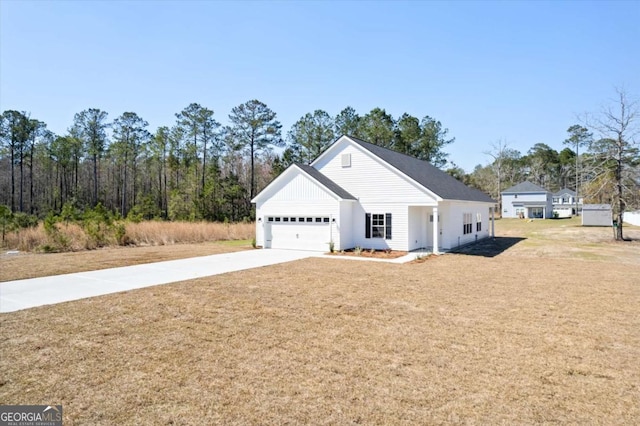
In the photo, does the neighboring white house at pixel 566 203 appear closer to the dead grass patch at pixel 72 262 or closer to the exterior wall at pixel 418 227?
the exterior wall at pixel 418 227

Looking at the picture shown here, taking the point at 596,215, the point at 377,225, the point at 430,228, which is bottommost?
the point at 430,228

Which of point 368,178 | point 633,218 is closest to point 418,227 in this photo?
point 368,178

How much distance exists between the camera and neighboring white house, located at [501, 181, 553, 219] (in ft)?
174

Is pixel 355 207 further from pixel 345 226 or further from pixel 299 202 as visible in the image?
pixel 299 202

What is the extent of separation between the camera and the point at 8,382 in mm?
4465

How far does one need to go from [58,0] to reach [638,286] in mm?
19671

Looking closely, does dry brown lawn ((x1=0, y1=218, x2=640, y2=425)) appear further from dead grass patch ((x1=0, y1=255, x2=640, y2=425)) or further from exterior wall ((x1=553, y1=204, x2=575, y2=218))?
exterior wall ((x1=553, y1=204, x2=575, y2=218))

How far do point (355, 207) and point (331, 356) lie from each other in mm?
14519

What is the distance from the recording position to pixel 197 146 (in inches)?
1721

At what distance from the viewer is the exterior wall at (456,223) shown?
64.1 feet

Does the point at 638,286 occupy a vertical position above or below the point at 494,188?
below

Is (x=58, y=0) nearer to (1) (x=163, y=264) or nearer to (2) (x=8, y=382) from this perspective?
(1) (x=163, y=264)

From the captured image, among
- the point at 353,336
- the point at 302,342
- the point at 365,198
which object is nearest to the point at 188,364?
the point at 302,342

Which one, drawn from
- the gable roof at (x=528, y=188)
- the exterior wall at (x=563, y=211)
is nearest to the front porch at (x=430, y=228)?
the gable roof at (x=528, y=188)
